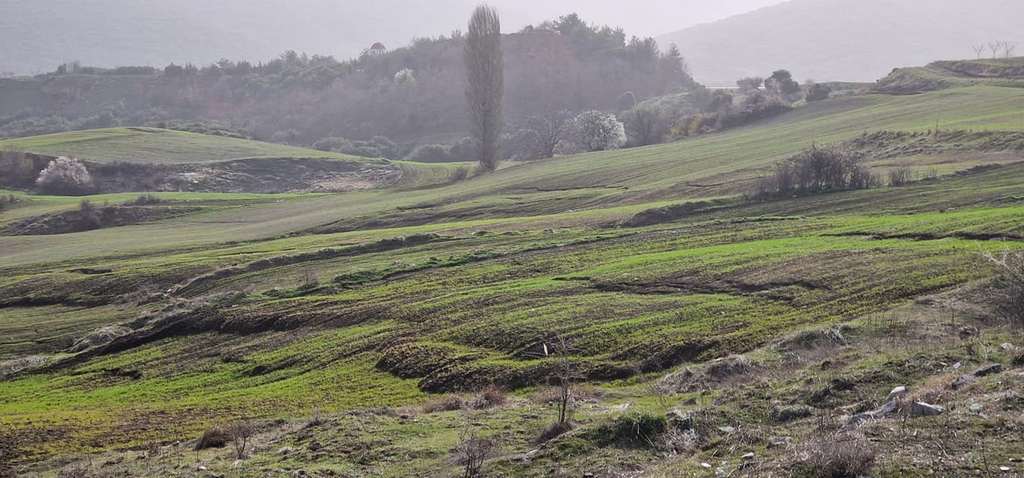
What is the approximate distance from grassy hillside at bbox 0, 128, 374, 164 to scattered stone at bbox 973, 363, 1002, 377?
9560 cm

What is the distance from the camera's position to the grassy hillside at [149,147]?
102062 millimetres

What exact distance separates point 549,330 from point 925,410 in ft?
43.6

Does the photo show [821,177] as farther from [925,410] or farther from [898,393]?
[925,410]

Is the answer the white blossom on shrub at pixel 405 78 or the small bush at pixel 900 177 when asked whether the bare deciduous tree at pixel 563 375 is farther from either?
the white blossom on shrub at pixel 405 78

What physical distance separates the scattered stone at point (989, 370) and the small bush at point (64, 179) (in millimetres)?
91171

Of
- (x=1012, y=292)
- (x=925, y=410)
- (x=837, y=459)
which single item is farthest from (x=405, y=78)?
(x=837, y=459)

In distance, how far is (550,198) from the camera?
64062 millimetres

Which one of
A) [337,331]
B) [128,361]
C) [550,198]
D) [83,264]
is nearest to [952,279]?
[337,331]

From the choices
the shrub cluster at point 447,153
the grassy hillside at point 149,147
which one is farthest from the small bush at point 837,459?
the shrub cluster at point 447,153

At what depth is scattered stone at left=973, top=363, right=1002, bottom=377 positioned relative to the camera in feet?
54.5

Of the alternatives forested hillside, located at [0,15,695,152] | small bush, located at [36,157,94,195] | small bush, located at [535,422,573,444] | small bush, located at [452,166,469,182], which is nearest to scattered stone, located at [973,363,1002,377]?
small bush, located at [535,422,573,444]

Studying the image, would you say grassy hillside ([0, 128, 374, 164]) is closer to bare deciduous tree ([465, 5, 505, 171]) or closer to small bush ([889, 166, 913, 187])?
bare deciduous tree ([465, 5, 505, 171])

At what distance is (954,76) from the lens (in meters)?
Result: 92.5

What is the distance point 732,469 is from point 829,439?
1420 mm
